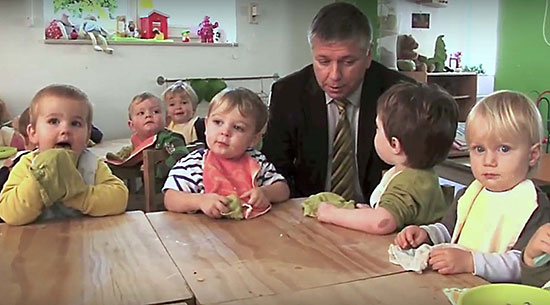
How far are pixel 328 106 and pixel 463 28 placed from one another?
324 centimetres

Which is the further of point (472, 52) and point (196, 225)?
point (472, 52)

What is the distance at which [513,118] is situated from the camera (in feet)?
3.45

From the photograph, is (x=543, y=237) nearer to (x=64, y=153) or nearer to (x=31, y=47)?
(x=64, y=153)

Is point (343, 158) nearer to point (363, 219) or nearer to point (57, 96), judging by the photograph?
point (363, 219)

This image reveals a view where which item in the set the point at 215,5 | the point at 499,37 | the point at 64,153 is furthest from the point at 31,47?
the point at 499,37

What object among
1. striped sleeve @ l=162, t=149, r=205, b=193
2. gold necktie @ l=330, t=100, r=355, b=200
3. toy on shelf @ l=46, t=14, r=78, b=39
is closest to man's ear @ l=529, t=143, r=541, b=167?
striped sleeve @ l=162, t=149, r=205, b=193

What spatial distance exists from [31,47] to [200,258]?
11.5ft

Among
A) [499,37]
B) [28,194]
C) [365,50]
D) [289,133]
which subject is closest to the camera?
[28,194]

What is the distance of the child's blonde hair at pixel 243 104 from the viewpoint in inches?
57.4

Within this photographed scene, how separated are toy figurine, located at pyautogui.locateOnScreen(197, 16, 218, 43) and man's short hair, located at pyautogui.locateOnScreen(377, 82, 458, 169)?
3387 millimetres

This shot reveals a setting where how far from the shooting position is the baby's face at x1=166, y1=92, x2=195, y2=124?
125 inches

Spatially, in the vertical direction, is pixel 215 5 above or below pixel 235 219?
above

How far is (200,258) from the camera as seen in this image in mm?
1062

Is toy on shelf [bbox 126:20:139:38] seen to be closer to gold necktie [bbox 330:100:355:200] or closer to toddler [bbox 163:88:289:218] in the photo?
gold necktie [bbox 330:100:355:200]
